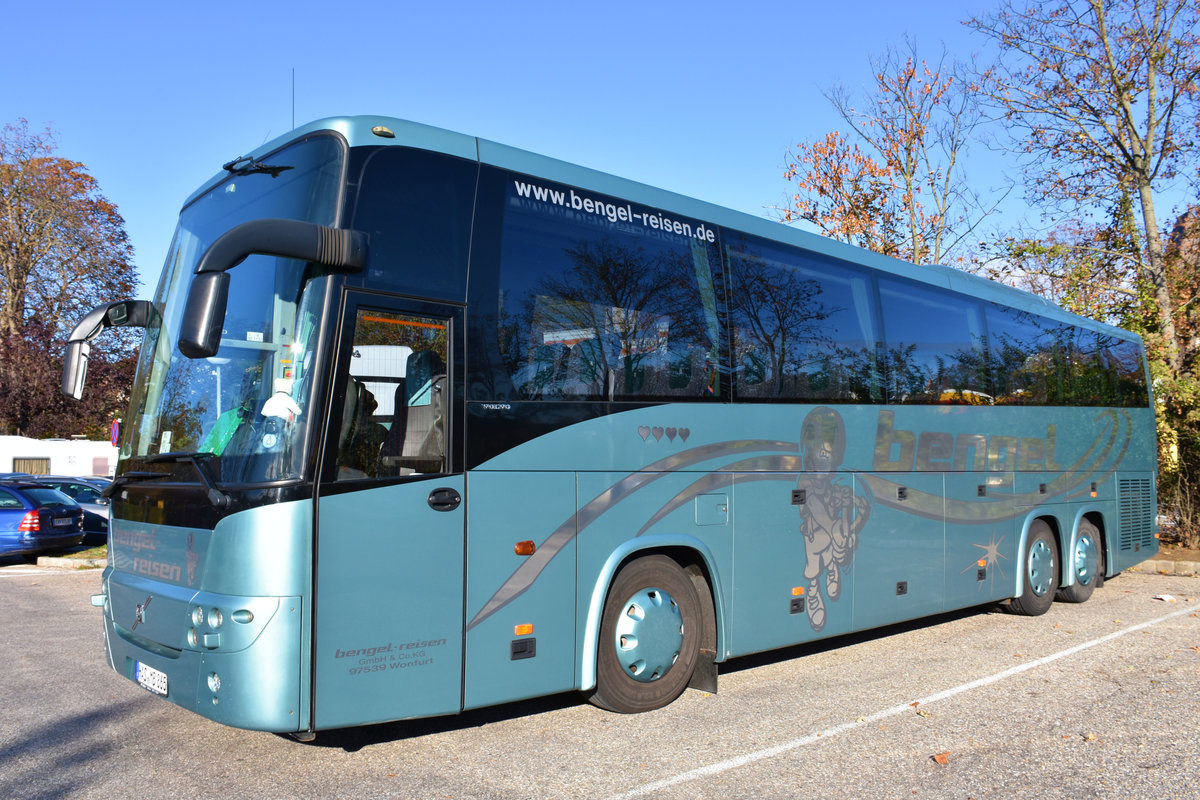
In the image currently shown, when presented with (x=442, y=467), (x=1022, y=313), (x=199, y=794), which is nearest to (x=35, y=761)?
(x=199, y=794)

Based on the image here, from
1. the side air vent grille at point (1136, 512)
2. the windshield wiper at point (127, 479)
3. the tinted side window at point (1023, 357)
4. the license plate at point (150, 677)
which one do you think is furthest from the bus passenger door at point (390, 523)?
the side air vent grille at point (1136, 512)

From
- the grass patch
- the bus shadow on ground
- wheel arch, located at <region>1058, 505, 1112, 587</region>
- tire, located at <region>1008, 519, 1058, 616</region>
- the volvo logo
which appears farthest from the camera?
the grass patch

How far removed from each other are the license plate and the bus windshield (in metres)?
1.09

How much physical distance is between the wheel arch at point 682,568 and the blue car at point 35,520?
49.4ft

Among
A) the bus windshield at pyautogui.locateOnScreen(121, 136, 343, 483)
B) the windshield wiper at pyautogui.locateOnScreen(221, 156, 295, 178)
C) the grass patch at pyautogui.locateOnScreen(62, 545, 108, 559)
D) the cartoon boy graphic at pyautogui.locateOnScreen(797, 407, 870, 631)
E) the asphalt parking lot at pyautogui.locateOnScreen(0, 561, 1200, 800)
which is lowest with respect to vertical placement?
the grass patch at pyautogui.locateOnScreen(62, 545, 108, 559)

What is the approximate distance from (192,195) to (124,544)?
94.2 inches

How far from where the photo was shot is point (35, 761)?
17.3ft

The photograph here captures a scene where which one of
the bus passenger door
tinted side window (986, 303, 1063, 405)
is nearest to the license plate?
the bus passenger door

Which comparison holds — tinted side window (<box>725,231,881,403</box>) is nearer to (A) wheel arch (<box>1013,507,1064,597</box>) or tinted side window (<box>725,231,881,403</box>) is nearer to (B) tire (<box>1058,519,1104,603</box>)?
(A) wheel arch (<box>1013,507,1064,597</box>)

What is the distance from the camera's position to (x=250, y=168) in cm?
559

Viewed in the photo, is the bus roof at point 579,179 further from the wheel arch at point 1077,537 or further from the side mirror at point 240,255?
the wheel arch at point 1077,537

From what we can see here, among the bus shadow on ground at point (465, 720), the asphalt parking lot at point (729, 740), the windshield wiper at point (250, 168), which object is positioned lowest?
the bus shadow on ground at point (465, 720)

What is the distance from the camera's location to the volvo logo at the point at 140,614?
529cm

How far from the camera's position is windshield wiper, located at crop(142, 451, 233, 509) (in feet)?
15.5
